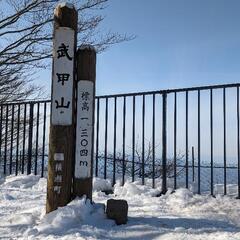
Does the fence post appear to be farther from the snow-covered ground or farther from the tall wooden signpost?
the tall wooden signpost

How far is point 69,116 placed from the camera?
5.81m

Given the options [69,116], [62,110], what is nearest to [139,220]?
[69,116]

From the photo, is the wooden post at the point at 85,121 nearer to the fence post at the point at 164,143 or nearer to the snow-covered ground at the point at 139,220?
the snow-covered ground at the point at 139,220

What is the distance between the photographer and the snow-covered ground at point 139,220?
487 centimetres

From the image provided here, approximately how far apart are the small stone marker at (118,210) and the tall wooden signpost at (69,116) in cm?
52

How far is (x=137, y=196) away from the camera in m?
7.30

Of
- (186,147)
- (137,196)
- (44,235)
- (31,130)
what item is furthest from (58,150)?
(31,130)

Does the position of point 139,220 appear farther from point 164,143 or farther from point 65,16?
point 65,16

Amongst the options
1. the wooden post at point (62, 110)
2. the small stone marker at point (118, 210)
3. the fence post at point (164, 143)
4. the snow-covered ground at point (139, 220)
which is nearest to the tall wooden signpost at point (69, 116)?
the wooden post at point (62, 110)

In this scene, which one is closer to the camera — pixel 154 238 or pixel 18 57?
pixel 154 238

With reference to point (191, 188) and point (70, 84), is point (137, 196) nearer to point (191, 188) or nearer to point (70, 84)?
point (191, 188)

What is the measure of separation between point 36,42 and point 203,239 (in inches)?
480

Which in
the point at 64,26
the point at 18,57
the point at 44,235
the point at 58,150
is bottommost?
the point at 44,235

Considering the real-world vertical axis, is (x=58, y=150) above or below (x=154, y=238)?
above
